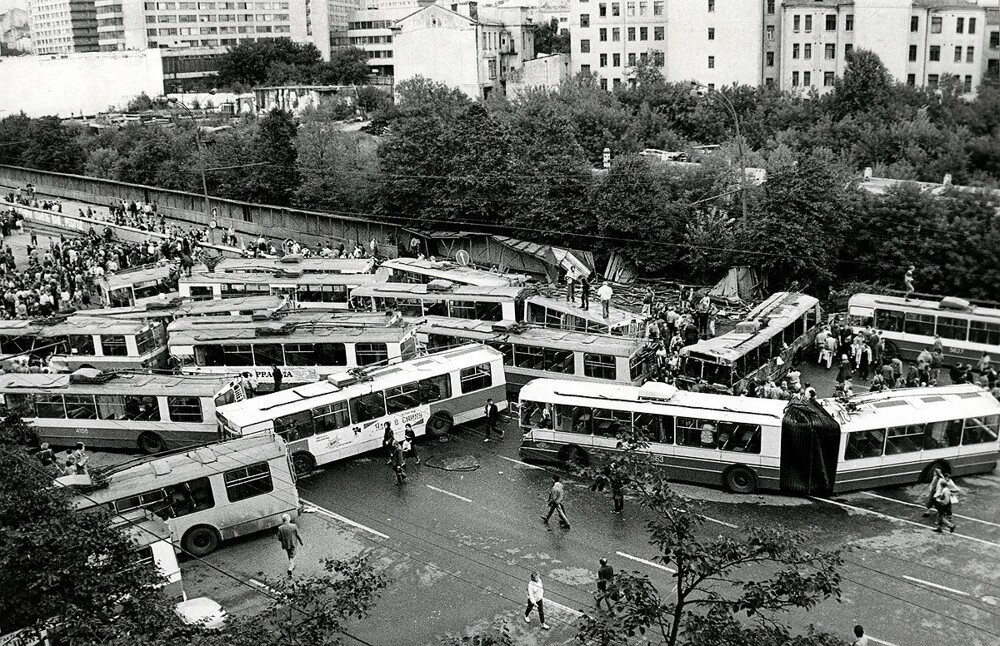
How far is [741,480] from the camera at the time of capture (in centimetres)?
2192

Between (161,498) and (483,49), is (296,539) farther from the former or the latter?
(483,49)

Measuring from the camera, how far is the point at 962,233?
34906 millimetres

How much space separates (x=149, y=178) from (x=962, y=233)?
192ft

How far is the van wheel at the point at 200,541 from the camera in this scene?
66.0 feet

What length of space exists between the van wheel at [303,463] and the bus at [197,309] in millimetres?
8081

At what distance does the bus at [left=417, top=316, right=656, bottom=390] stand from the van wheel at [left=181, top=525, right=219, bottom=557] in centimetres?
1087

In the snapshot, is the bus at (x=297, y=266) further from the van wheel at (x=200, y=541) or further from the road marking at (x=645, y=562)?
the road marking at (x=645, y=562)

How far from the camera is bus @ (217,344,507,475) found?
2350 cm

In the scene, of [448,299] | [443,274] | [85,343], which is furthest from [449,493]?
[85,343]

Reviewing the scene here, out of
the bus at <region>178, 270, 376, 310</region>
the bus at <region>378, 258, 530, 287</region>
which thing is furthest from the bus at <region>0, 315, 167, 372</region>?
the bus at <region>378, 258, 530, 287</region>

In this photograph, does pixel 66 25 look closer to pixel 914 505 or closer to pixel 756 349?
pixel 756 349

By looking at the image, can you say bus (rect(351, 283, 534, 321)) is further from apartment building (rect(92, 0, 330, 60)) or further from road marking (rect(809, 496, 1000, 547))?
apartment building (rect(92, 0, 330, 60))

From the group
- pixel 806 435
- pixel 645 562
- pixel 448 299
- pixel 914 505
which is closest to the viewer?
pixel 645 562

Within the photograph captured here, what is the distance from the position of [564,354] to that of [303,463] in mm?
8275
